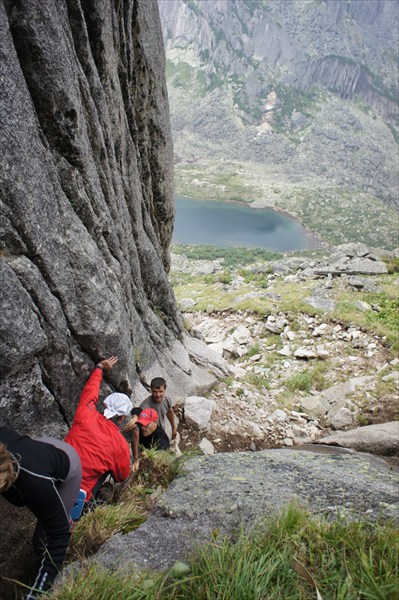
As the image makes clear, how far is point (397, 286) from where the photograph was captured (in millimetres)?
24516

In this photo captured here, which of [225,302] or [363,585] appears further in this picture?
[225,302]

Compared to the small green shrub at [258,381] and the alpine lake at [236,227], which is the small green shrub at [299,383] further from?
the alpine lake at [236,227]

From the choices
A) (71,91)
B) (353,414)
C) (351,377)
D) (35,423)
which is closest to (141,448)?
(35,423)

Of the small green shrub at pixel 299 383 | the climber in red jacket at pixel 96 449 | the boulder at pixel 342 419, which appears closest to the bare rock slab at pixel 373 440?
the boulder at pixel 342 419

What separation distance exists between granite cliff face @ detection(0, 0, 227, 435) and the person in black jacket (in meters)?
1.43

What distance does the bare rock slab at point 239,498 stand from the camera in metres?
4.23

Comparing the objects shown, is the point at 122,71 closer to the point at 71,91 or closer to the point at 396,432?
the point at 71,91

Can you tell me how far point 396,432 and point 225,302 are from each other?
15.2 m

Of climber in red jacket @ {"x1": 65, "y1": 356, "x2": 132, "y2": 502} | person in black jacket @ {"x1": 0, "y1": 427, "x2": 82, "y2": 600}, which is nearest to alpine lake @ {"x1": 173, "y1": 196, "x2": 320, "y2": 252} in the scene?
climber in red jacket @ {"x1": 65, "y1": 356, "x2": 132, "y2": 502}

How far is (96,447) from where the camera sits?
4965 millimetres

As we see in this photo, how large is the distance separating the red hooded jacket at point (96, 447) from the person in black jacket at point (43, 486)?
0.84 meters

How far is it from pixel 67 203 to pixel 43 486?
4142 millimetres

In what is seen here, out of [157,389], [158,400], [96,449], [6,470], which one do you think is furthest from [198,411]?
[6,470]

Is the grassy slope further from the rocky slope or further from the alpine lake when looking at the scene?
the alpine lake
